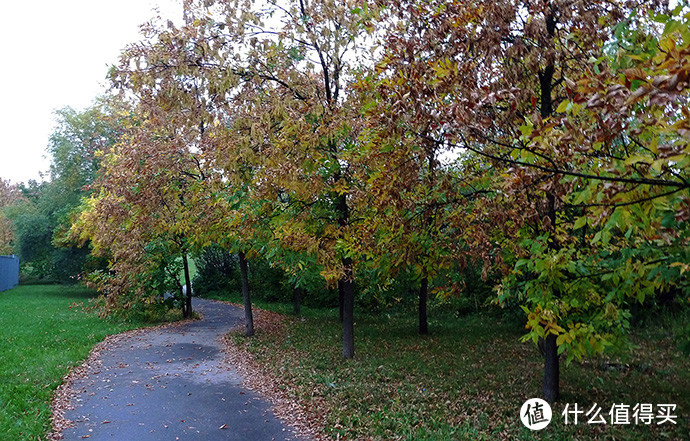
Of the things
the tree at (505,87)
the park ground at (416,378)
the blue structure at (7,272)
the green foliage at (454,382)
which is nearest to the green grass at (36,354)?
the park ground at (416,378)

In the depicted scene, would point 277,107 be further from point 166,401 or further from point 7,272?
point 7,272

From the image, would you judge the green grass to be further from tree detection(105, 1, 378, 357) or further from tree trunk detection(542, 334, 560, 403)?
tree trunk detection(542, 334, 560, 403)

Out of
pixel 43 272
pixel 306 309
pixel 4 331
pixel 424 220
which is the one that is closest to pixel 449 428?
pixel 424 220

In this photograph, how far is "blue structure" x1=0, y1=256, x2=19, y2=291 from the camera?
30.8 m

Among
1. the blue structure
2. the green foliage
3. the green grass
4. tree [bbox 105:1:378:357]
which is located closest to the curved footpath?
the green grass

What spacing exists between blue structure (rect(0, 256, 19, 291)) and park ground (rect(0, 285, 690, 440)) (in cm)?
1981

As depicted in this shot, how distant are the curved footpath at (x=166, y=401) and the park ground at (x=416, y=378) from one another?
509 mm

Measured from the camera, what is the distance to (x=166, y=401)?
7.91 meters

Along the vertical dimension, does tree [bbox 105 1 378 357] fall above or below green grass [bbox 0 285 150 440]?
above

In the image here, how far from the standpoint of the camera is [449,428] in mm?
6043

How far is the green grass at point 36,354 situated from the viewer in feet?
22.0

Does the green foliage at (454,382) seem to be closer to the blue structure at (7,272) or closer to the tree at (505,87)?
the tree at (505,87)

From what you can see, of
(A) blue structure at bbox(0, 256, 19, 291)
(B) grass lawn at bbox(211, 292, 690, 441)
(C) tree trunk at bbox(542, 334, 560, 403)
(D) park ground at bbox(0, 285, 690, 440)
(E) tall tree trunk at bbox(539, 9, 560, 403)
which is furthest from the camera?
(A) blue structure at bbox(0, 256, 19, 291)

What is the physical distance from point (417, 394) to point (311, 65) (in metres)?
6.54
